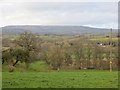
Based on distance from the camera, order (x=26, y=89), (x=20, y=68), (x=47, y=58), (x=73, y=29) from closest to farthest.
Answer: (x=26, y=89) < (x=20, y=68) < (x=47, y=58) < (x=73, y=29)

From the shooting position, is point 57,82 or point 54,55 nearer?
point 57,82

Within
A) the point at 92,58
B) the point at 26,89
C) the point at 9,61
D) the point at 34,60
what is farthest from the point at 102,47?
the point at 26,89

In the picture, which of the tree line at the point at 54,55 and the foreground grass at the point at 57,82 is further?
the tree line at the point at 54,55

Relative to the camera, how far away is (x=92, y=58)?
191 feet

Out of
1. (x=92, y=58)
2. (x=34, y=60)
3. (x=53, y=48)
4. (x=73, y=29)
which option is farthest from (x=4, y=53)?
(x=73, y=29)

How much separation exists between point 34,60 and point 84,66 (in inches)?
417

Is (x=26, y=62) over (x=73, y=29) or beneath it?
beneath

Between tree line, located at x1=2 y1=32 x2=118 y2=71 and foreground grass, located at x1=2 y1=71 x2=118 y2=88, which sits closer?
foreground grass, located at x1=2 y1=71 x2=118 y2=88

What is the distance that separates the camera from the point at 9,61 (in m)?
50.4

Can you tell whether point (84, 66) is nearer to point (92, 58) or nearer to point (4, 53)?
point (92, 58)

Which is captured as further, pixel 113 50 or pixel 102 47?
pixel 102 47

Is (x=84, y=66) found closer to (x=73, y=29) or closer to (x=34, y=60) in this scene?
(x=34, y=60)

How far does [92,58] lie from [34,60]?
1292cm

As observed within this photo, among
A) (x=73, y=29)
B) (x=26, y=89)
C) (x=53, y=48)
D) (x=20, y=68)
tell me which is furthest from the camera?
(x=73, y=29)
